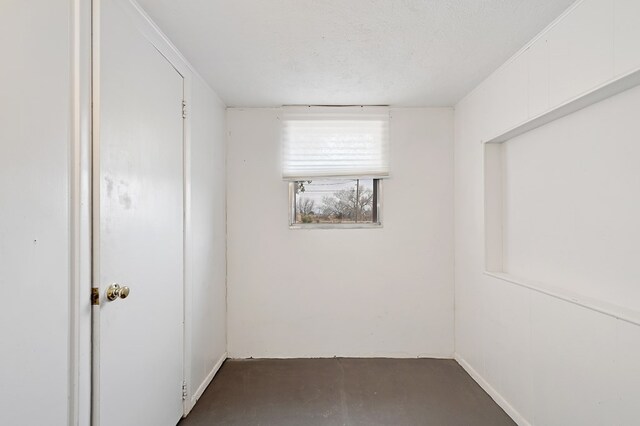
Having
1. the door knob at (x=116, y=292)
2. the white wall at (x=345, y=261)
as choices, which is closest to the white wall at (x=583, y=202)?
the white wall at (x=345, y=261)

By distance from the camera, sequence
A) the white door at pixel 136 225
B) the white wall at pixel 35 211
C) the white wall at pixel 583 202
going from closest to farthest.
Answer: the white wall at pixel 35 211 → the white door at pixel 136 225 → the white wall at pixel 583 202

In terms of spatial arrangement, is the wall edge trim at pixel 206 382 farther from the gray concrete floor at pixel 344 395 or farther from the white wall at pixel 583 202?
the white wall at pixel 583 202

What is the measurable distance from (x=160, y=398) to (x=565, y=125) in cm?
275

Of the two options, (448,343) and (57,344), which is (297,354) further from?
(57,344)

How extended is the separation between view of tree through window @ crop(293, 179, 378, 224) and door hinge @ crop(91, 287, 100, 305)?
1916 mm

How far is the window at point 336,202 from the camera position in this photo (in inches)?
120

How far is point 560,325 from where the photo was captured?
1.70 meters

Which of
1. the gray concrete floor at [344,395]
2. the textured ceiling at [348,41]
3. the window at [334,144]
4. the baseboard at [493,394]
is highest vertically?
the textured ceiling at [348,41]

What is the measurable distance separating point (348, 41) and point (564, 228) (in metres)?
1.64

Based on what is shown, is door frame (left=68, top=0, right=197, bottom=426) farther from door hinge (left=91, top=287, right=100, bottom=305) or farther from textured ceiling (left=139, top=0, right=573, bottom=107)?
textured ceiling (left=139, top=0, right=573, bottom=107)

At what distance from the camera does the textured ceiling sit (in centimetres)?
157

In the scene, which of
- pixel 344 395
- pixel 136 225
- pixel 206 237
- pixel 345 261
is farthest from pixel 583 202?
pixel 206 237

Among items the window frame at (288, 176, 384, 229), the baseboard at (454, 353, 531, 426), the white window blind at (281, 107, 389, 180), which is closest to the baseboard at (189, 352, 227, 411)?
the window frame at (288, 176, 384, 229)

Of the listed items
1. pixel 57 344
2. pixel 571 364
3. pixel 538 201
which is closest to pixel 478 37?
pixel 538 201
